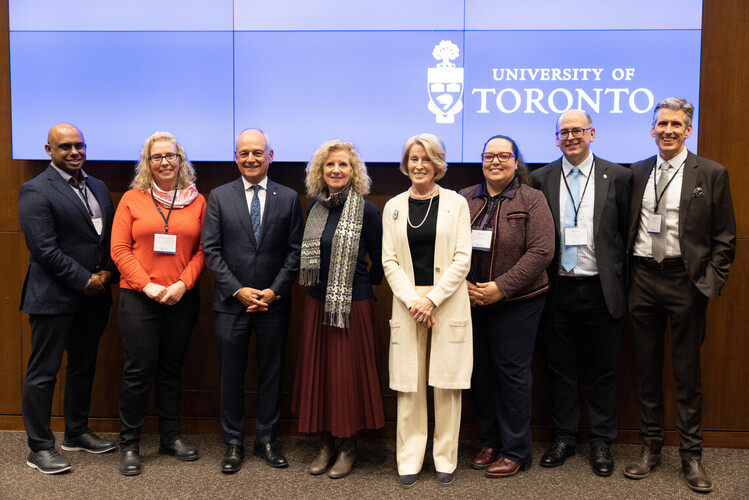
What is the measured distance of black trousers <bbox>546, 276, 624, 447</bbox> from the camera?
3090 mm

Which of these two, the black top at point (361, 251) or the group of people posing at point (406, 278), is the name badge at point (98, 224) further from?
the black top at point (361, 251)

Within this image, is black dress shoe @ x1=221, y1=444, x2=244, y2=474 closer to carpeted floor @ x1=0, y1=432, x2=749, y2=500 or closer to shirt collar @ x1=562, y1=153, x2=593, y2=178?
carpeted floor @ x1=0, y1=432, x2=749, y2=500

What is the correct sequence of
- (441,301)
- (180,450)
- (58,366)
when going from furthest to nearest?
(180,450) → (58,366) → (441,301)

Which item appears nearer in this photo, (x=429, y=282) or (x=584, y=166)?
(x=429, y=282)

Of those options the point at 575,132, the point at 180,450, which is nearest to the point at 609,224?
the point at 575,132

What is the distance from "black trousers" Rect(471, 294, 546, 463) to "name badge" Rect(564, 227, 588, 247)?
1.04 feet

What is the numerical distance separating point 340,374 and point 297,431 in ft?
3.00

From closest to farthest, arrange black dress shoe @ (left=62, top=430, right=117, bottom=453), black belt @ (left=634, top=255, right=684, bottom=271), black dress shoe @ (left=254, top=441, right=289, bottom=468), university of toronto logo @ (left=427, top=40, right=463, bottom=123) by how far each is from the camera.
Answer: black belt @ (left=634, top=255, right=684, bottom=271)
black dress shoe @ (left=254, top=441, right=289, bottom=468)
black dress shoe @ (left=62, top=430, right=117, bottom=453)
university of toronto logo @ (left=427, top=40, right=463, bottom=123)

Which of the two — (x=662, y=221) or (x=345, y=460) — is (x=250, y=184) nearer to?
(x=345, y=460)

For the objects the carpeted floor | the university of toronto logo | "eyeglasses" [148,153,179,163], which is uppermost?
the university of toronto logo

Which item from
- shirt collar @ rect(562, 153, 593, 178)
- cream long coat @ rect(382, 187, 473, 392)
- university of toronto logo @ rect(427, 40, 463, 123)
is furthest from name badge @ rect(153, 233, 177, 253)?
shirt collar @ rect(562, 153, 593, 178)

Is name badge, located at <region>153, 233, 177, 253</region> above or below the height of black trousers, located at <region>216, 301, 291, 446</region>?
above

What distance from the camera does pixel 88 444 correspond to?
11.0 feet

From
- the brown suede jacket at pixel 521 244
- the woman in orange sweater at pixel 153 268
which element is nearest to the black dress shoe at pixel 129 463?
the woman in orange sweater at pixel 153 268
